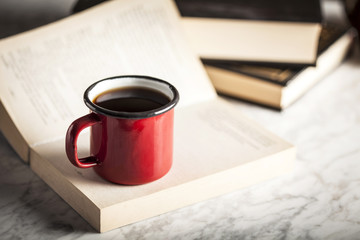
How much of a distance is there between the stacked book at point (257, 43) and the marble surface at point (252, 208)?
14 cm

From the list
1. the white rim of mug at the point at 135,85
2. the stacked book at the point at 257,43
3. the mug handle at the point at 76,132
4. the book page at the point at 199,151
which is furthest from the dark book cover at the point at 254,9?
the mug handle at the point at 76,132

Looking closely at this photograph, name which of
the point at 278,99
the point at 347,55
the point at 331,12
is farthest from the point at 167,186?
the point at 331,12

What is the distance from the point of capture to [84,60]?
2.76ft

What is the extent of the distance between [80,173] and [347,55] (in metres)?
0.76

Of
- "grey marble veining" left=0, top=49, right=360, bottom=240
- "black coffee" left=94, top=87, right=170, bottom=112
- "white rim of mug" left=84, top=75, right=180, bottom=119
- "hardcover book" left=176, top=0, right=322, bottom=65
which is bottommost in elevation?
"grey marble veining" left=0, top=49, right=360, bottom=240

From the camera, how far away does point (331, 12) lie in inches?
55.4

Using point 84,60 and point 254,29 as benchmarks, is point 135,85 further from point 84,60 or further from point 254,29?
point 254,29

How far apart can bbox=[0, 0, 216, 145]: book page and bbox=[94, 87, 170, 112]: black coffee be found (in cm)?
13

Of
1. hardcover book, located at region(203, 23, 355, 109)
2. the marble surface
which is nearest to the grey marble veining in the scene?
the marble surface

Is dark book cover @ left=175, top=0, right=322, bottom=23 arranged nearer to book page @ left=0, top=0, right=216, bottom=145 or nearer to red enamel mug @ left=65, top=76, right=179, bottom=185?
book page @ left=0, top=0, right=216, bottom=145

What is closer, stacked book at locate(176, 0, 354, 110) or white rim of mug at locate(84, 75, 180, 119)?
white rim of mug at locate(84, 75, 180, 119)

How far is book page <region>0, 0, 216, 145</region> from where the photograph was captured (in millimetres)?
775

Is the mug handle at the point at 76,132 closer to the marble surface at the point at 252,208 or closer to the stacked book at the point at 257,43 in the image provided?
the marble surface at the point at 252,208

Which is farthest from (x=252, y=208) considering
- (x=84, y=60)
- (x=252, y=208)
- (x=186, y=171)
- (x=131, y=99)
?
(x=84, y=60)
